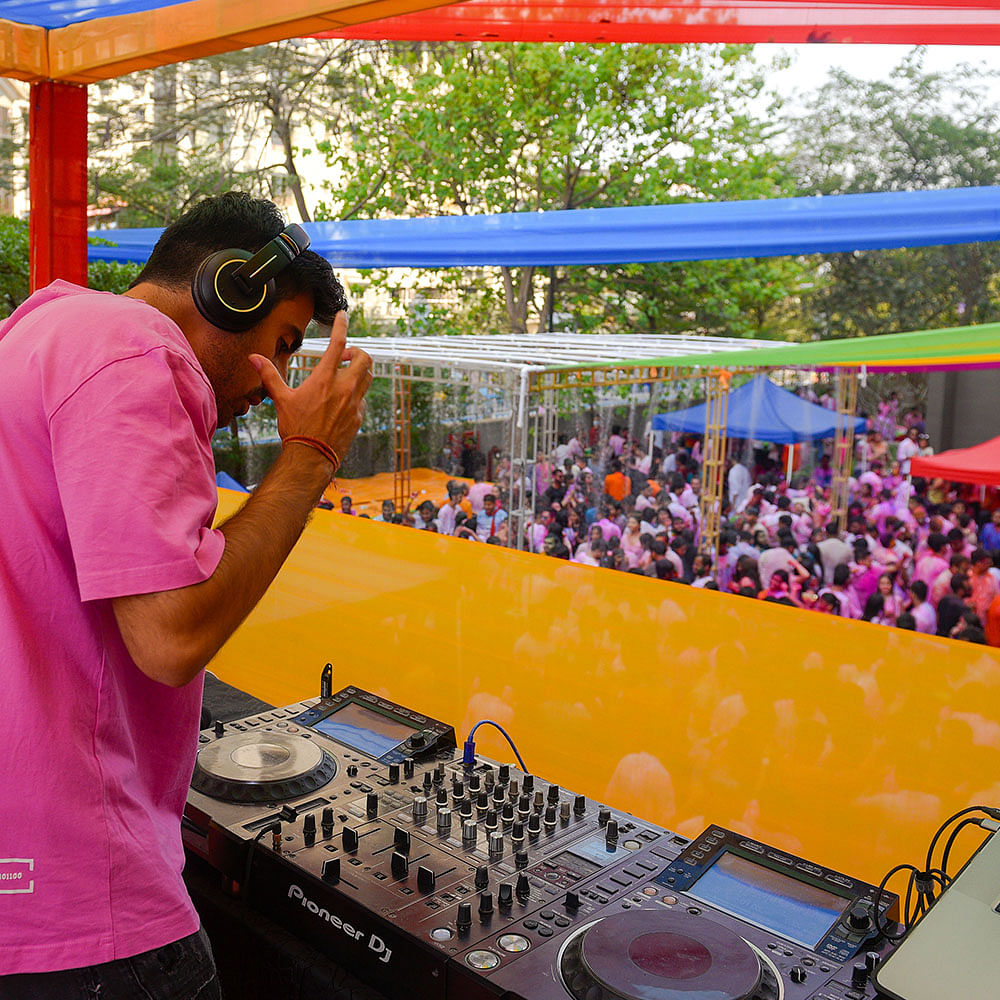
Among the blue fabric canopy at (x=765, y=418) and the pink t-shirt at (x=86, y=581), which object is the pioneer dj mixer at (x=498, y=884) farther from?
the blue fabric canopy at (x=765, y=418)

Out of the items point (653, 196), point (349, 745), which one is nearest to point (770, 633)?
point (349, 745)

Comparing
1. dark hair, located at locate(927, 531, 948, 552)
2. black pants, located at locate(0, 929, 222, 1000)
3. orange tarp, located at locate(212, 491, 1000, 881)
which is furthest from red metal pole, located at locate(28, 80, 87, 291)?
dark hair, located at locate(927, 531, 948, 552)

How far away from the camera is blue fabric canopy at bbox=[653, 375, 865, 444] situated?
10797 mm

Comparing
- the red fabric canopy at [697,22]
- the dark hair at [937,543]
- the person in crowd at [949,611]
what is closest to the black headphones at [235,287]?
the red fabric canopy at [697,22]

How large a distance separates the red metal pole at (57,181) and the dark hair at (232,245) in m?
1.64

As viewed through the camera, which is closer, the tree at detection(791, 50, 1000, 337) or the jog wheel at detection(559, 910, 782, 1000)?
the jog wheel at detection(559, 910, 782, 1000)

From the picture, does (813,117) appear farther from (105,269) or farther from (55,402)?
(55,402)

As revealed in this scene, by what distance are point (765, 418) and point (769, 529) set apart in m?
3.66

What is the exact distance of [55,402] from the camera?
81 centimetres

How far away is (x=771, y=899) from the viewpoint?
1.34 m

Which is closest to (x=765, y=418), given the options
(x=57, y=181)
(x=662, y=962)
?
(x=57, y=181)

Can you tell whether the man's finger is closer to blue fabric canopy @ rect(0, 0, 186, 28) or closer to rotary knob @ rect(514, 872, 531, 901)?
rotary knob @ rect(514, 872, 531, 901)

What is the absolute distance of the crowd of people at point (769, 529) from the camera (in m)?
5.22

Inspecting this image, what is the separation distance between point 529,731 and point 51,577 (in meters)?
1.91
